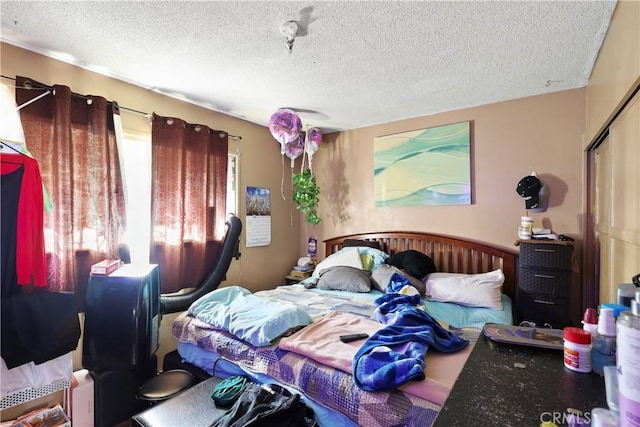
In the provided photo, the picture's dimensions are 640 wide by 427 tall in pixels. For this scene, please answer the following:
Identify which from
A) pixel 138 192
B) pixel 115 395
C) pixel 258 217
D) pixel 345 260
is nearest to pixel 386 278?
pixel 345 260

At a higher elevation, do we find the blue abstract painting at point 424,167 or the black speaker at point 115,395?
the blue abstract painting at point 424,167

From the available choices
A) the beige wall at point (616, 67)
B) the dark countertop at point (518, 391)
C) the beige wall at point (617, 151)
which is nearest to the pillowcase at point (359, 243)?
the beige wall at point (617, 151)

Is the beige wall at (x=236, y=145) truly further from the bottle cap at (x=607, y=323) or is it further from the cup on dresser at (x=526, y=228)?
the bottle cap at (x=607, y=323)

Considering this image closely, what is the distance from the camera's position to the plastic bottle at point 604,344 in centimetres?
77

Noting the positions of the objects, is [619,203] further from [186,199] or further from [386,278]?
[186,199]

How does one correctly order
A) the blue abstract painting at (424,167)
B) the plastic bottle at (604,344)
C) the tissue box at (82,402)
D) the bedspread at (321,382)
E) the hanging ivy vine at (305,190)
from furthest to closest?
the hanging ivy vine at (305,190) < the blue abstract painting at (424,167) < the tissue box at (82,402) < the bedspread at (321,382) < the plastic bottle at (604,344)

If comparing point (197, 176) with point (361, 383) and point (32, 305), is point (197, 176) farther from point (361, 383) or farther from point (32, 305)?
point (361, 383)

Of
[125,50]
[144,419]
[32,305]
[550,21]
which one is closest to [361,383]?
[144,419]

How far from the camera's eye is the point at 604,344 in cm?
79

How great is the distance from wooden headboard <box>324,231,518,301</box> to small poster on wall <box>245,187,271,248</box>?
1.23 meters

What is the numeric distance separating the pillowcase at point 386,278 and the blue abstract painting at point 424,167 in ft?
2.66

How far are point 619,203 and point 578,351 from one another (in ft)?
4.01

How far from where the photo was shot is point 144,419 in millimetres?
1398

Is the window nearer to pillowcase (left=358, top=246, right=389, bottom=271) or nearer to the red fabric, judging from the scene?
the red fabric
